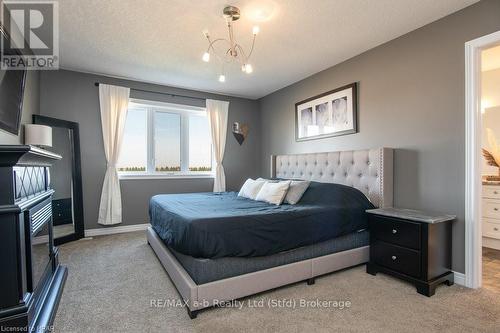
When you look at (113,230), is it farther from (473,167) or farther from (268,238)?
(473,167)

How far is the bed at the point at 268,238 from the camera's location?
189cm

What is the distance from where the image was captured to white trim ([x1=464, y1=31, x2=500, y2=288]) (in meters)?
2.23

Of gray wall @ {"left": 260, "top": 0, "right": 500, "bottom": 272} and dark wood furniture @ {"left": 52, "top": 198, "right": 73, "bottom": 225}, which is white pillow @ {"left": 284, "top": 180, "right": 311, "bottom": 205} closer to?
gray wall @ {"left": 260, "top": 0, "right": 500, "bottom": 272}

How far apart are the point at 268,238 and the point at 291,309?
0.55 metres

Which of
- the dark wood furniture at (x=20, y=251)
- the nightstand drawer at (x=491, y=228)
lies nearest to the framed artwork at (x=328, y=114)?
the nightstand drawer at (x=491, y=228)

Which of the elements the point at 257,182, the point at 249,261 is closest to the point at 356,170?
the point at 257,182

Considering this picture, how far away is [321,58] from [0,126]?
3.42m

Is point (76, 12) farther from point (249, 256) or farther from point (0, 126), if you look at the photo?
point (249, 256)

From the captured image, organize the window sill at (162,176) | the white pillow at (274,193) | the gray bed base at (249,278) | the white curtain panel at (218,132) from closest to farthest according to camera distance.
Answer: the gray bed base at (249,278) → the white pillow at (274,193) → the window sill at (162,176) → the white curtain panel at (218,132)

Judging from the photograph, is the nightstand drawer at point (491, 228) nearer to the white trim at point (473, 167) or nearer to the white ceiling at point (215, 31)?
the white trim at point (473, 167)

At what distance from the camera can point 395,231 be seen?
2.40 meters

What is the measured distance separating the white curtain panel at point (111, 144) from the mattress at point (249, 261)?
2.16 metres

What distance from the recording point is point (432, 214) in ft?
7.78

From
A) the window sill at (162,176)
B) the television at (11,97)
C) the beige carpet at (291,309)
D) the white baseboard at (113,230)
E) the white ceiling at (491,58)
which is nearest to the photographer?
the beige carpet at (291,309)
